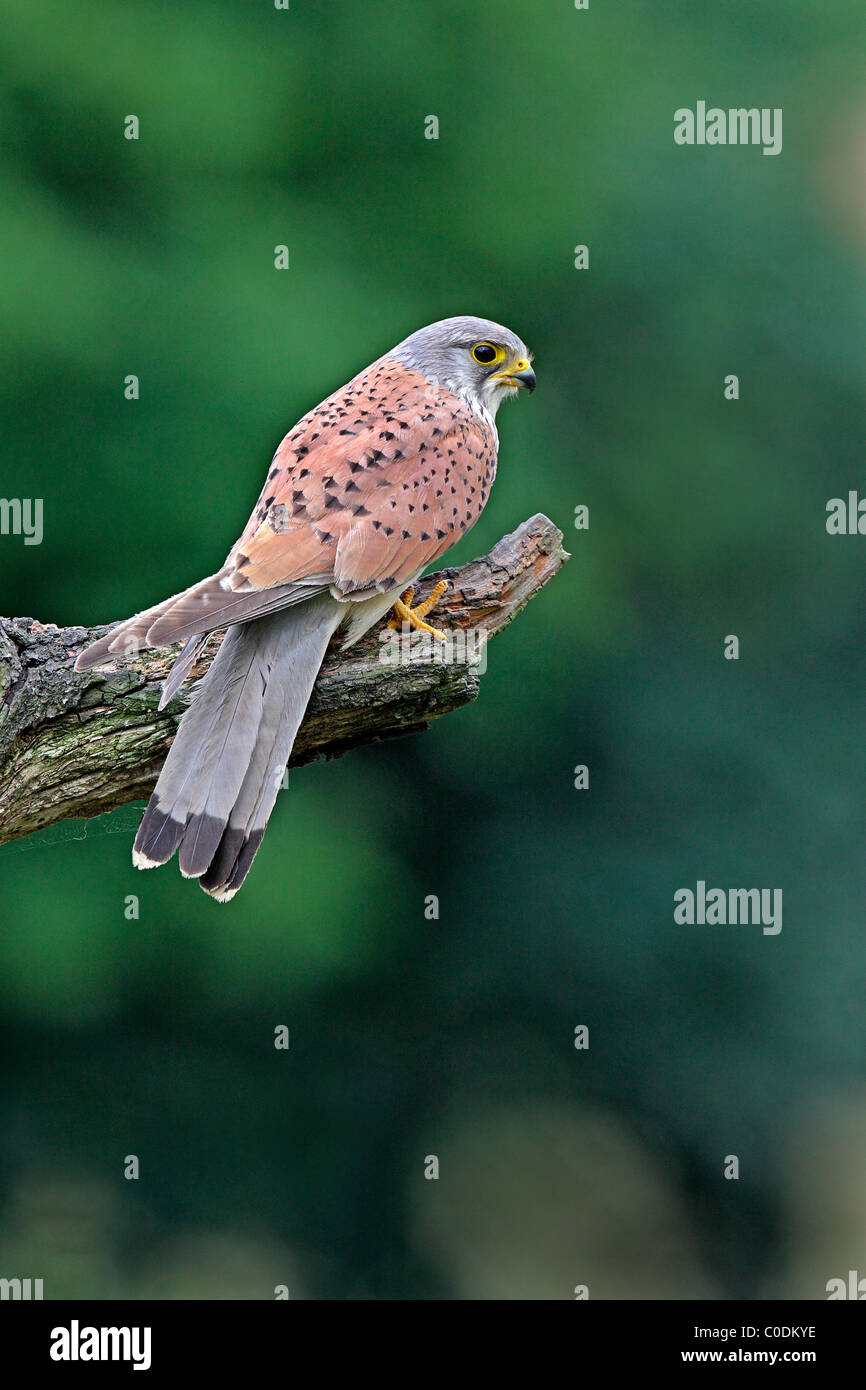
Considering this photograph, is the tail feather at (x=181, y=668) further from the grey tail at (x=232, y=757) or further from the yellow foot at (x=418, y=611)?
the yellow foot at (x=418, y=611)

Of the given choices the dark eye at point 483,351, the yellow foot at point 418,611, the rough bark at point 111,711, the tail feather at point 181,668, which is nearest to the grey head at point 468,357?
the dark eye at point 483,351

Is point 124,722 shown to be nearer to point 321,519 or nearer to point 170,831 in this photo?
point 170,831

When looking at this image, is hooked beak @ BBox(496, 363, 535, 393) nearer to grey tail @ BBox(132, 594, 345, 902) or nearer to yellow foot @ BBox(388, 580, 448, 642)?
yellow foot @ BBox(388, 580, 448, 642)

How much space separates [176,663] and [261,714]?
0.24 metres

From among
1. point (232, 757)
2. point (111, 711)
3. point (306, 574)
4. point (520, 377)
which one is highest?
point (520, 377)

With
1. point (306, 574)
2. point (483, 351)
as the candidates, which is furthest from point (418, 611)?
point (483, 351)

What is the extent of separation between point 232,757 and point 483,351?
54.5 inches

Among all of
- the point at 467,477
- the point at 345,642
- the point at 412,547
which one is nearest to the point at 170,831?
the point at 345,642

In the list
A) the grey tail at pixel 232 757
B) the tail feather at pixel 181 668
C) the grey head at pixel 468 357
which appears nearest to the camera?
the grey tail at pixel 232 757

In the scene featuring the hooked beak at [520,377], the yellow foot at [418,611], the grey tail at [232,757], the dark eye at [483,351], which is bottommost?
the grey tail at [232,757]

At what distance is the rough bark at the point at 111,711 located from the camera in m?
2.68

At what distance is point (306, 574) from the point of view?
273 cm

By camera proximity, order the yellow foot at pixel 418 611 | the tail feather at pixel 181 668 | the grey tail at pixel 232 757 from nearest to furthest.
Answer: the grey tail at pixel 232 757 → the tail feather at pixel 181 668 → the yellow foot at pixel 418 611

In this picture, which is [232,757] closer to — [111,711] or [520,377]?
[111,711]
